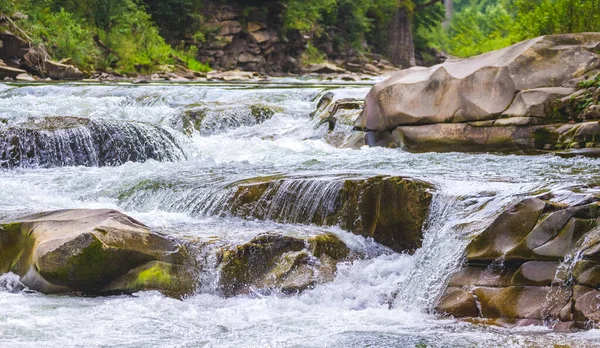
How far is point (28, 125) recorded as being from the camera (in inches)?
478

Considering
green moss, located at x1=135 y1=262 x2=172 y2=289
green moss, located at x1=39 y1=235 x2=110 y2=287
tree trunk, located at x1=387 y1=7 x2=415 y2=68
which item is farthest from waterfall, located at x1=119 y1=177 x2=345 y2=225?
tree trunk, located at x1=387 y1=7 x2=415 y2=68

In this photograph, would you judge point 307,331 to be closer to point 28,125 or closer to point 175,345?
point 175,345

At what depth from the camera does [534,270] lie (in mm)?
5605

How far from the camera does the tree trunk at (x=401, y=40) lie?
44562 mm

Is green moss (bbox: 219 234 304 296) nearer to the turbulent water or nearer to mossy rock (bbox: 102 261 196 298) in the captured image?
the turbulent water

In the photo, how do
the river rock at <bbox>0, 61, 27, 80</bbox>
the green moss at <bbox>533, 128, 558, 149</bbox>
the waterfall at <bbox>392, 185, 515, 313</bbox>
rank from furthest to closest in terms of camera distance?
the river rock at <bbox>0, 61, 27, 80</bbox>
the green moss at <bbox>533, 128, 558, 149</bbox>
the waterfall at <bbox>392, 185, 515, 313</bbox>

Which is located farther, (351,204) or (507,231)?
(351,204)

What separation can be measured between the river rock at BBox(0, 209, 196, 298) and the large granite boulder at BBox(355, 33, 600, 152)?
5.40m

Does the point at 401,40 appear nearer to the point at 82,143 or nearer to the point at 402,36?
the point at 402,36

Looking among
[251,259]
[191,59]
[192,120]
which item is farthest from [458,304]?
[191,59]

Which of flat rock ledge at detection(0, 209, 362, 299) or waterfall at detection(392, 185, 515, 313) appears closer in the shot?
waterfall at detection(392, 185, 515, 313)

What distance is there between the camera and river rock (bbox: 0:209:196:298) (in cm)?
631

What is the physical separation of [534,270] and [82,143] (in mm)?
8127

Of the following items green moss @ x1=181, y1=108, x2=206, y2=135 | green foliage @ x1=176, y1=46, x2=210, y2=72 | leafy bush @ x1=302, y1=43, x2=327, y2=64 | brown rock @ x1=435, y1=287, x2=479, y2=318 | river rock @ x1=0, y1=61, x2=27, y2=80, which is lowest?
leafy bush @ x1=302, y1=43, x2=327, y2=64
